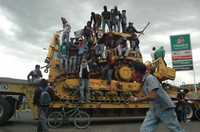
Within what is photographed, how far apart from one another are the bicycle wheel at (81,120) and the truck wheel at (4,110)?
245cm

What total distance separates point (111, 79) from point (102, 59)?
889 millimetres

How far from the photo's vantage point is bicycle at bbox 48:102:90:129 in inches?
570

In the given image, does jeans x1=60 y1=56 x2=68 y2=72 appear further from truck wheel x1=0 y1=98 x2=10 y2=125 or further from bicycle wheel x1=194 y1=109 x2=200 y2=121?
bicycle wheel x1=194 y1=109 x2=200 y2=121

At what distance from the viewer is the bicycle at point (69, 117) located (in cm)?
1447

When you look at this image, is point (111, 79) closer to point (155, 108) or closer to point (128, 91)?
point (128, 91)

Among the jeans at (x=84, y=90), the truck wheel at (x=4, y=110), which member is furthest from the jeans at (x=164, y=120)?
the truck wheel at (x=4, y=110)

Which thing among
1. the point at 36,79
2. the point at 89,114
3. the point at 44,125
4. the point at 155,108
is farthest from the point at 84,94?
the point at 155,108

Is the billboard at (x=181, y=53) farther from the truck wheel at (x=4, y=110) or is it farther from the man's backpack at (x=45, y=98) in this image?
the man's backpack at (x=45, y=98)

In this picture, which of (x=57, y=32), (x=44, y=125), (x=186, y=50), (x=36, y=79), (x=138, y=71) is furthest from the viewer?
(x=186, y=50)

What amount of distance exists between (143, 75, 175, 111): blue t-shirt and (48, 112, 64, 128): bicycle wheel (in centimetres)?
733

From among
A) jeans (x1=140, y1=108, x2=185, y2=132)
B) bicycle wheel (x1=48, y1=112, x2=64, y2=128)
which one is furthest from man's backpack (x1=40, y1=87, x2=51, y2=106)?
jeans (x1=140, y1=108, x2=185, y2=132)

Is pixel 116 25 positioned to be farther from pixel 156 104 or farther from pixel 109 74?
pixel 156 104

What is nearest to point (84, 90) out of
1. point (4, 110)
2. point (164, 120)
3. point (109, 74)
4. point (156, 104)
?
point (109, 74)

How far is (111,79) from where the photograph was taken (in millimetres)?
16453
